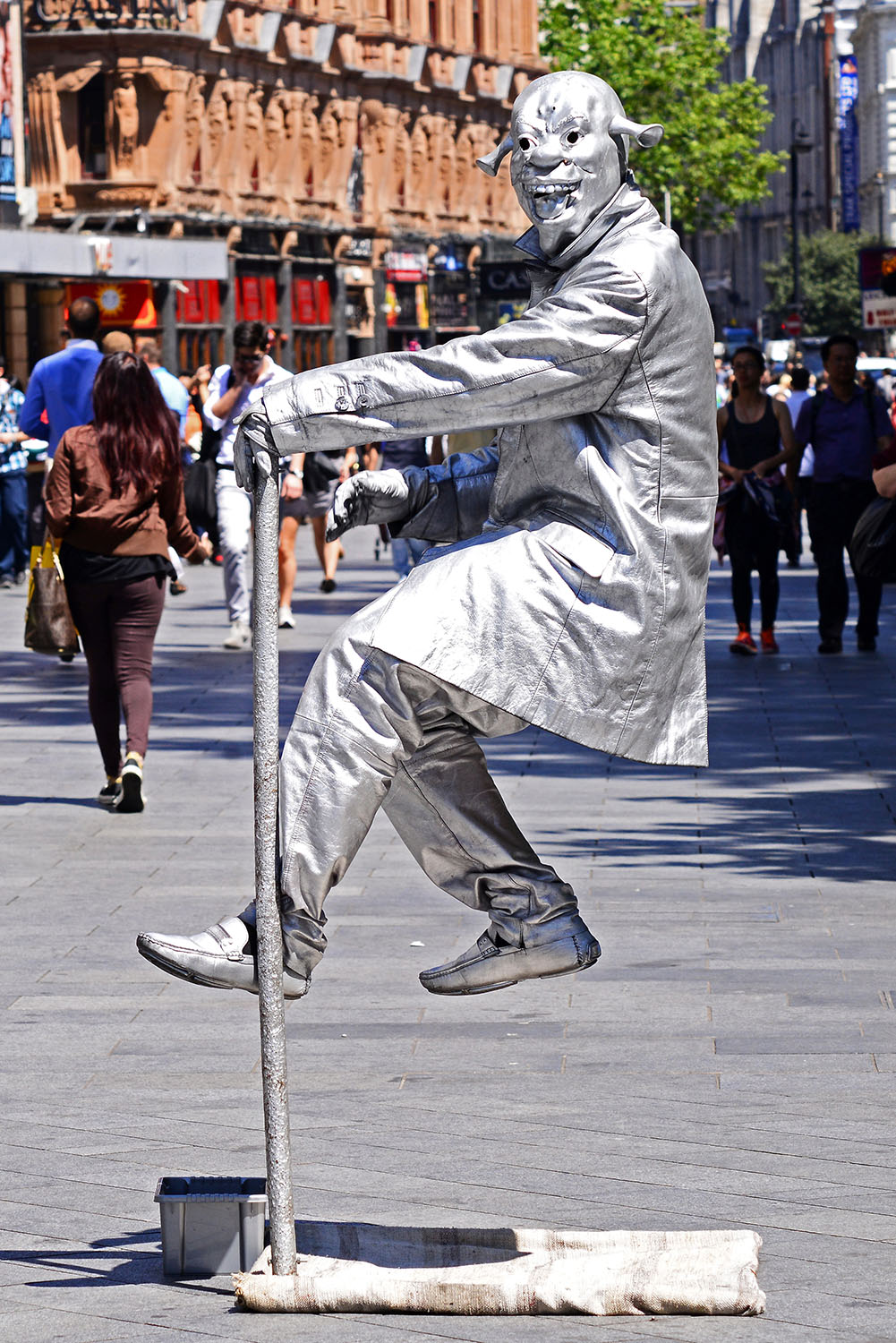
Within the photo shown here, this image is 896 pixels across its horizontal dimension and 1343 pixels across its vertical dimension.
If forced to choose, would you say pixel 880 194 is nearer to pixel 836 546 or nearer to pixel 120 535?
pixel 836 546

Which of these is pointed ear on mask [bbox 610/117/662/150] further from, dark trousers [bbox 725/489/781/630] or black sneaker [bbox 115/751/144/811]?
dark trousers [bbox 725/489/781/630]

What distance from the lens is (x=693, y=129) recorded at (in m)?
65.4

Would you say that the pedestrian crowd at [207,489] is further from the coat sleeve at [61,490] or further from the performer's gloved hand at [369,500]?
the performer's gloved hand at [369,500]

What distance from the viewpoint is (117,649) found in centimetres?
1059

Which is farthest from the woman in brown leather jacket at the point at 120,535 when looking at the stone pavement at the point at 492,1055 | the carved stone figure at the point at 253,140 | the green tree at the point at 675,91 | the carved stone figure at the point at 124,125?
the green tree at the point at 675,91

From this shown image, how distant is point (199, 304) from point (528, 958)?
144 feet

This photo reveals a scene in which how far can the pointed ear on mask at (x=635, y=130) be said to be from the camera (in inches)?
180

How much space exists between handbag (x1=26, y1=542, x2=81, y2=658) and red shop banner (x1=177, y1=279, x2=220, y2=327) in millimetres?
35965

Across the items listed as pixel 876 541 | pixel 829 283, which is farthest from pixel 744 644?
pixel 829 283

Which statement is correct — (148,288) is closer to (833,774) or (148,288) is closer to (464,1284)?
(833,774)

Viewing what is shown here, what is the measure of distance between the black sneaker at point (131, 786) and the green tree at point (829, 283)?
91.9 m

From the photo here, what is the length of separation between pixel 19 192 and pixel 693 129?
33070mm

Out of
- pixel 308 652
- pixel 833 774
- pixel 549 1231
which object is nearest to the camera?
pixel 549 1231

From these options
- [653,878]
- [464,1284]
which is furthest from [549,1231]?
[653,878]
